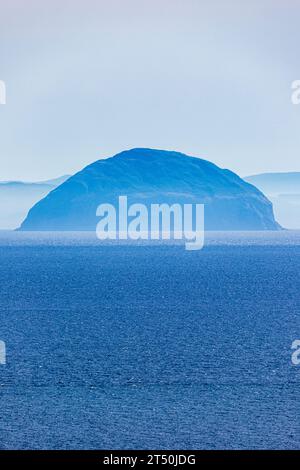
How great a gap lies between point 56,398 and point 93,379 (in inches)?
206

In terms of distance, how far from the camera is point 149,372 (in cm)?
5216

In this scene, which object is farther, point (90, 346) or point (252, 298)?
point (252, 298)

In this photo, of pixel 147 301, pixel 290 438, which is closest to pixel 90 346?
pixel 290 438

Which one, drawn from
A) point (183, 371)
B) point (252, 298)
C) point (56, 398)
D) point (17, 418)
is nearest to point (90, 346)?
point (183, 371)

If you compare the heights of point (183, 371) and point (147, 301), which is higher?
point (147, 301)

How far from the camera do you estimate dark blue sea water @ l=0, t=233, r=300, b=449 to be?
3838cm

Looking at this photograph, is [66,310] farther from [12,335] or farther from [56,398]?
[56,398]

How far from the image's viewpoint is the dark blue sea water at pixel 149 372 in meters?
38.4

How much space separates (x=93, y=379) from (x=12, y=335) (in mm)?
20680

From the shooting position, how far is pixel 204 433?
126ft
